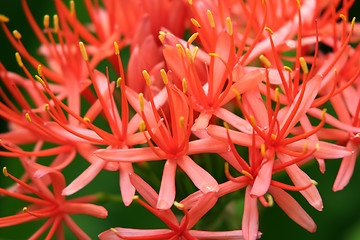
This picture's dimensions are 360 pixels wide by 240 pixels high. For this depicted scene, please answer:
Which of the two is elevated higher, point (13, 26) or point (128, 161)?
point (13, 26)

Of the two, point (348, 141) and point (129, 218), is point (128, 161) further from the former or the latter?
point (129, 218)

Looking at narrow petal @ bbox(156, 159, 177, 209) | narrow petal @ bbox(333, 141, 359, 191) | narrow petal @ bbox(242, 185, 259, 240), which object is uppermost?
narrow petal @ bbox(333, 141, 359, 191)

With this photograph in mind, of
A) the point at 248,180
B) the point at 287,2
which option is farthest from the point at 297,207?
the point at 287,2

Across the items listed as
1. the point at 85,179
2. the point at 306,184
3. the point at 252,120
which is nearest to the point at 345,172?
the point at 306,184

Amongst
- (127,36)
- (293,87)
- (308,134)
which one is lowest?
(308,134)

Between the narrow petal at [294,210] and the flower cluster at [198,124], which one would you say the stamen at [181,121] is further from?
the narrow petal at [294,210]

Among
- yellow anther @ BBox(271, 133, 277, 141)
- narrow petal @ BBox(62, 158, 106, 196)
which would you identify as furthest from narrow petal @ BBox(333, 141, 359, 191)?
narrow petal @ BBox(62, 158, 106, 196)

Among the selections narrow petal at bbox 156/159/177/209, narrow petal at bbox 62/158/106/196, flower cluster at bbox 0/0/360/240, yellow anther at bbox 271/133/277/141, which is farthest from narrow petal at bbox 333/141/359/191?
narrow petal at bbox 62/158/106/196

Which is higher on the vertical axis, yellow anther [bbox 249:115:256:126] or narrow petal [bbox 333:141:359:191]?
yellow anther [bbox 249:115:256:126]

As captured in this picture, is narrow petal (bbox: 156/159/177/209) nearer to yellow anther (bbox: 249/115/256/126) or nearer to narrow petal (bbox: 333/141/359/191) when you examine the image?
yellow anther (bbox: 249/115/256/126)

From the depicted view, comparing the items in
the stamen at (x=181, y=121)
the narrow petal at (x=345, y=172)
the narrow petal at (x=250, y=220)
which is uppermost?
the stamen at (x=181, y=121)

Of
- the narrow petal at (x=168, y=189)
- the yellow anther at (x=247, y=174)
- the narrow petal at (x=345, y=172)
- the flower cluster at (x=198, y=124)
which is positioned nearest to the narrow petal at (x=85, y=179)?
the flower cluster at (x=198, y=124)
